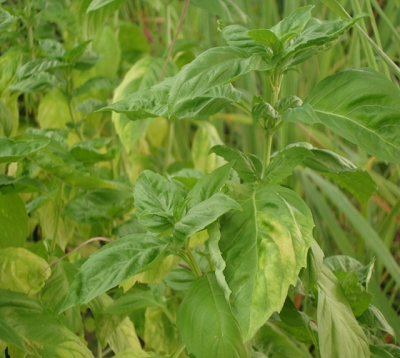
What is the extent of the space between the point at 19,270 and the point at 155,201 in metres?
0.23

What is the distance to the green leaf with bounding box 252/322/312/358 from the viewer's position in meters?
0.59

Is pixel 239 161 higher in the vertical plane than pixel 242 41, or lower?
lower

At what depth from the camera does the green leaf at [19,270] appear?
0.64 m

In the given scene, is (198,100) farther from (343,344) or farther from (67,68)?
(67,68)

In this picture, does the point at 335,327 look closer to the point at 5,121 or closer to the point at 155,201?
the point at 155,201

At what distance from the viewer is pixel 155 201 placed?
538mm

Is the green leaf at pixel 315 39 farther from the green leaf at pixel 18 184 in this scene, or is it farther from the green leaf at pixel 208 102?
the green leaf at pixel 18 184

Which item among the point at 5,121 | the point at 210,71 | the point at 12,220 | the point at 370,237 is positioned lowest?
the point at 370,237

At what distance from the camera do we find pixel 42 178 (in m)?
0.93

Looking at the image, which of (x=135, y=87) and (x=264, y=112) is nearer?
(x=264, y=112)

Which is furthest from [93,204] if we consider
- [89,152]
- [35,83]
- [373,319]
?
[373,319]

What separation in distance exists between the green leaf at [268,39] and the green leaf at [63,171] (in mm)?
296

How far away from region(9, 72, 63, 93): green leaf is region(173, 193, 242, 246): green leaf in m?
0.44

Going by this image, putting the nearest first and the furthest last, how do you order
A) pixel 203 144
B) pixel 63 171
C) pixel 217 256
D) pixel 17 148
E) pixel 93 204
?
pixel 217 256 → pixel 17 148 → pixel 63 171 → pixel 93 204 → pixel 203 144
